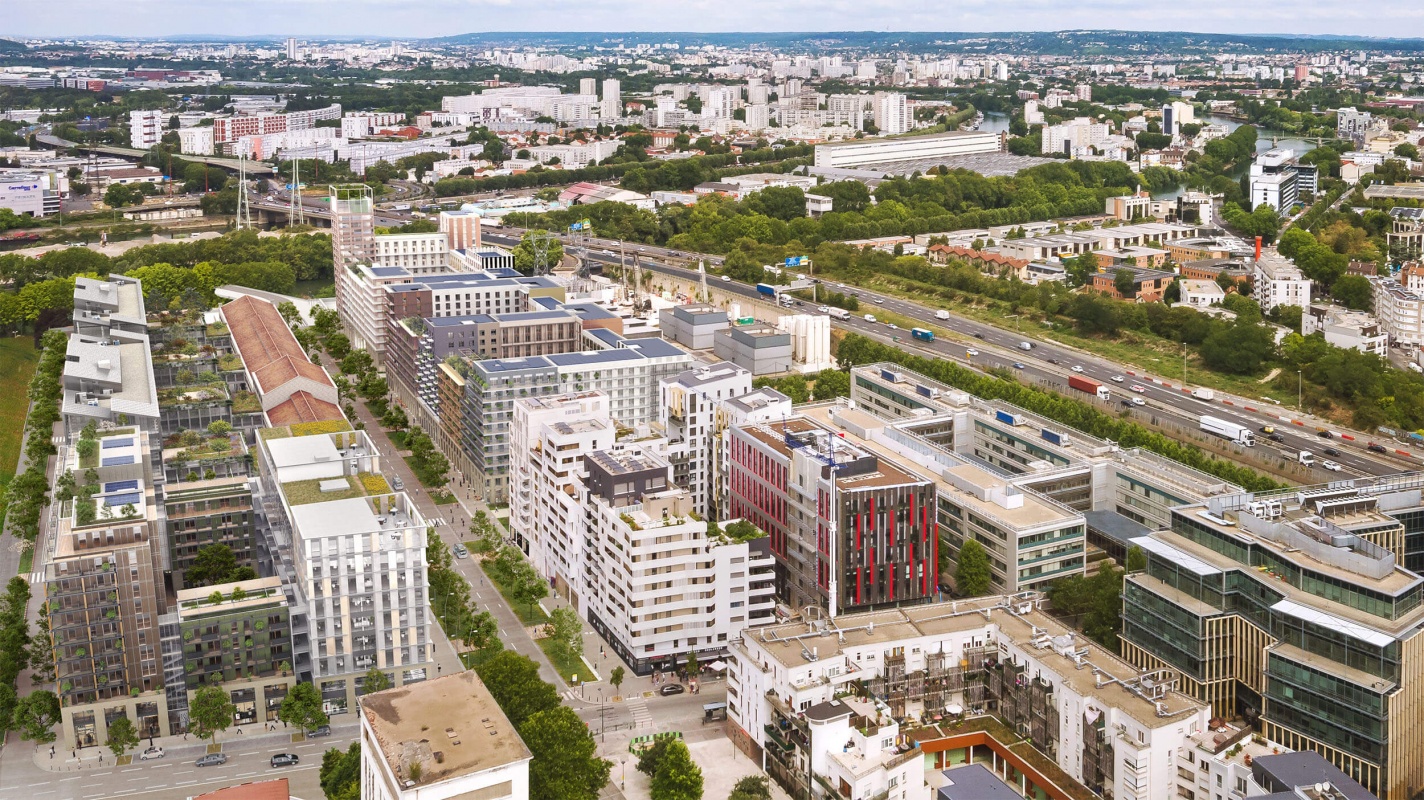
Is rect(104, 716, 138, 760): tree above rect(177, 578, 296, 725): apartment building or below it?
below

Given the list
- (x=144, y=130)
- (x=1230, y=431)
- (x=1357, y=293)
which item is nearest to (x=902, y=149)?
(x=1357, y=293)

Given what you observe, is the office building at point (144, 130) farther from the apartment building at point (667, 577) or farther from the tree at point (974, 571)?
the tree at point (974, 571)

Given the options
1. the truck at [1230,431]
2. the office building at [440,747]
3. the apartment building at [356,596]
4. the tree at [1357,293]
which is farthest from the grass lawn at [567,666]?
the tree at [1357,293]

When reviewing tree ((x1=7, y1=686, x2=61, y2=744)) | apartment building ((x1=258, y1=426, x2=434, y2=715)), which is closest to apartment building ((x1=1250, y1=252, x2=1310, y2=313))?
apartment building ((x1=258, y1=426, x2=434, y2=715))

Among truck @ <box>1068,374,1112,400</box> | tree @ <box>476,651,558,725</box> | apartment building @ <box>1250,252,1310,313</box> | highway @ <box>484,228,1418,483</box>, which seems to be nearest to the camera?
tree @ <box>476,651,558,725</box>

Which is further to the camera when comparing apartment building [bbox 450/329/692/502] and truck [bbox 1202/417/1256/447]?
truck [bbox 1202/417/1256/447]

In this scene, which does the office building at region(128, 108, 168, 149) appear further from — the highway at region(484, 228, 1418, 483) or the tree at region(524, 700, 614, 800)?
the tree at region(524, 700, 614, 800)

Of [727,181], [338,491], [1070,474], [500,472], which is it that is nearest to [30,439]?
[500,472]
